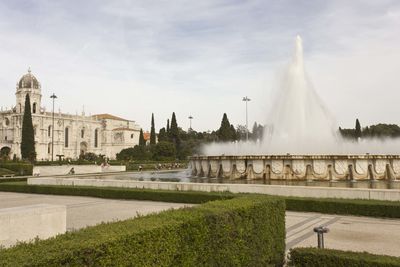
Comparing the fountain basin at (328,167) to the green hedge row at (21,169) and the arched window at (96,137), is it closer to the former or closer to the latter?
the green hedge row at (21,169)

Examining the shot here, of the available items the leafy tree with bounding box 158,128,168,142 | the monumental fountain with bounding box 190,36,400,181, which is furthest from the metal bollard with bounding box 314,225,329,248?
the leafy tree with bounding box 158,128,168,142

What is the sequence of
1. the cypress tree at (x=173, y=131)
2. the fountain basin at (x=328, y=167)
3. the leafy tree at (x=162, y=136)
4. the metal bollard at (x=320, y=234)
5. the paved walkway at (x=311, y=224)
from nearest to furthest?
1. the metal bollard at (x=320, y=234)
2. the paved walkway at (x=311, y=224)
3. the fountain basin at (x=328, y=167)
4. the leafy tree at (x=162, y=136)
5. the cypress tree at (x=173, y=131)

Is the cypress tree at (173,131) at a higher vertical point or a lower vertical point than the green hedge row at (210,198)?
higher

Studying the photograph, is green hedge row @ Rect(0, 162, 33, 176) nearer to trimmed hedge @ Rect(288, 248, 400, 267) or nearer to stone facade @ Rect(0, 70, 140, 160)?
trimmed hedge @ Rect(288, 248, 400, 267)

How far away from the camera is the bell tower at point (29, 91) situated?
8225 centimetres

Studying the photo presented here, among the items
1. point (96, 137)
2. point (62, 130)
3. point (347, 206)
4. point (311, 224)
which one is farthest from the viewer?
point (96, 137)

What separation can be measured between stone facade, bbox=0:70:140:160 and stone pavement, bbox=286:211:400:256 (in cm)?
7957

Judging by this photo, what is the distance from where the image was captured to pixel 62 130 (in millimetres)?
89375

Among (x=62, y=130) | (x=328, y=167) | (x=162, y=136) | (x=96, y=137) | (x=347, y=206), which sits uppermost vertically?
(x=62, y=130)

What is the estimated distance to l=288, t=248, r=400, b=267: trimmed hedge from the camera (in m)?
5.55

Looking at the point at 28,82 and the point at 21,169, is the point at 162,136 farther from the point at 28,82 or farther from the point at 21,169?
the point at 21,169

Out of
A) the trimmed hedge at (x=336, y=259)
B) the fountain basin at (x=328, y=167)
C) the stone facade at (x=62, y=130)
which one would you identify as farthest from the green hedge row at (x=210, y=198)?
the stone facade at (x=62, y=130)

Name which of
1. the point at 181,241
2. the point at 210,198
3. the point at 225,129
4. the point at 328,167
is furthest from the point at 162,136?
the point at 181,241

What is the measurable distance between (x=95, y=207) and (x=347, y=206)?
8.81 m
